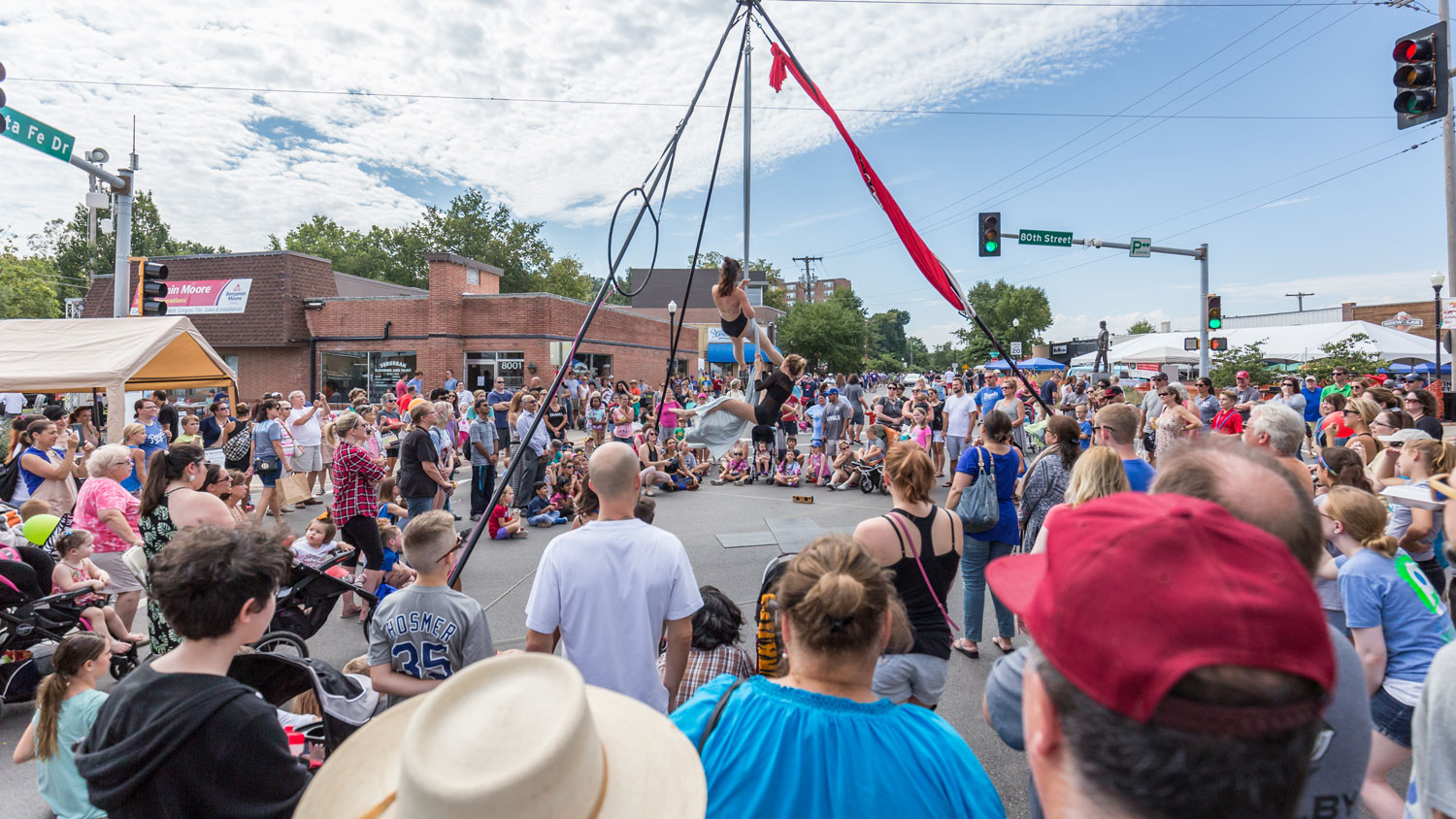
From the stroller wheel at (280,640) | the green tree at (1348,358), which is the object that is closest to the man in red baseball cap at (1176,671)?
the stroller wheel at (280,640)

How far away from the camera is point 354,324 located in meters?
25.7

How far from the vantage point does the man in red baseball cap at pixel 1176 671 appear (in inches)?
30.4

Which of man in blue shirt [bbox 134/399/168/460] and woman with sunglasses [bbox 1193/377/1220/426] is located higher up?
woman with sunglasses [bbox 1193/377/1220/426]

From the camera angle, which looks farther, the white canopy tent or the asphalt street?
the white canopy tent

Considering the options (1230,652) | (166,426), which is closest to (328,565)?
(1230,652)

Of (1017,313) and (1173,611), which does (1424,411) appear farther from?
(1017,313)

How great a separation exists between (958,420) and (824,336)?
125 feet

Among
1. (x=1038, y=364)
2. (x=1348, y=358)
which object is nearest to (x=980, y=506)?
(x=1348, y=358)

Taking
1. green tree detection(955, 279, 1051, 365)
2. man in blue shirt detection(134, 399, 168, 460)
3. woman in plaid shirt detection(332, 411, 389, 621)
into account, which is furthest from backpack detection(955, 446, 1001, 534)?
green tree detection(955, 279, 1051, 365)

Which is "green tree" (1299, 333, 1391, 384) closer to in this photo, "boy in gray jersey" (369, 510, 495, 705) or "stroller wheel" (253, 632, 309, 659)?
"boy in gray jersey" (369, 510, 495, 705)

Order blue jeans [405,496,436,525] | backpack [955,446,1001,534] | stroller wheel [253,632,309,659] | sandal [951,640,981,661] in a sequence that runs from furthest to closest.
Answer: blue jeans [405,496,436,525]
sandal [951,640,981,661]
backpack [955,446,1001,534]
stroller wheel [253,632,309,659]

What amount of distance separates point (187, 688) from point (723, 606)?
2.19m

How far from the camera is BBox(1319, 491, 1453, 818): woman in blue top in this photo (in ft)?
9.07

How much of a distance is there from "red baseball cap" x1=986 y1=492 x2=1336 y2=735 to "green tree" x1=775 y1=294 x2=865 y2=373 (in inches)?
1945
